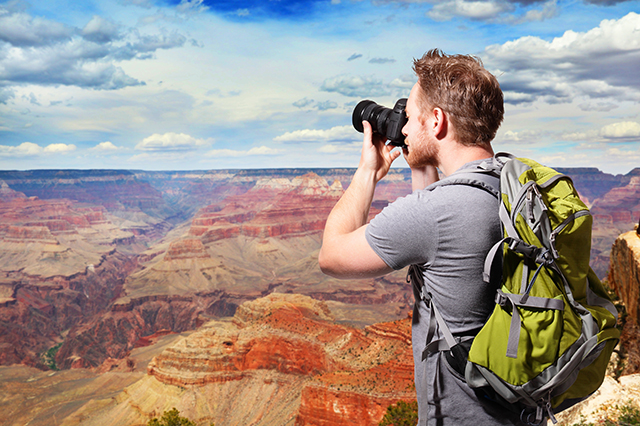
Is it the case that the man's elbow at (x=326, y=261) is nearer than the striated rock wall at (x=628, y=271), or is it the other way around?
the man's elbow at (x=326, y=261)

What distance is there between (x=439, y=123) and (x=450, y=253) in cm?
47

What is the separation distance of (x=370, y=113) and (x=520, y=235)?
0.99 m

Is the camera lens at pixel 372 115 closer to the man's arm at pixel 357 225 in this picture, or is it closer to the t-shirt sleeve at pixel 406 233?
the man's arm at pixel 357 225

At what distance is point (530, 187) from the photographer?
128 centimetres

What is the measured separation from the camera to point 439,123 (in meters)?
1.47

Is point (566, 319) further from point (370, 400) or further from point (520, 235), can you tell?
point (370, 400)

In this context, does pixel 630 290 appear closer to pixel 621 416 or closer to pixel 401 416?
pixel 621 416

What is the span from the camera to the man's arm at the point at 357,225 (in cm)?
142

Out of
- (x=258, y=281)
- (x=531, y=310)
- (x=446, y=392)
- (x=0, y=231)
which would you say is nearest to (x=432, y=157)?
(x=531, y=310)

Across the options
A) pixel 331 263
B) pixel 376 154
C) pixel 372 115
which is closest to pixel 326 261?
pixel 331 263

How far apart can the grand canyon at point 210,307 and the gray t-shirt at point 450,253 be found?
654cm

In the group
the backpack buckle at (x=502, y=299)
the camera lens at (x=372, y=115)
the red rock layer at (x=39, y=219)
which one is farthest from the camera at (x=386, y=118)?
the red rock layer at (x=39, y=219)

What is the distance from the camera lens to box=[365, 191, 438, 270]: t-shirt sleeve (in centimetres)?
133

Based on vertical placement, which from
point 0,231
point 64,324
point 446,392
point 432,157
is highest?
point 432,157
